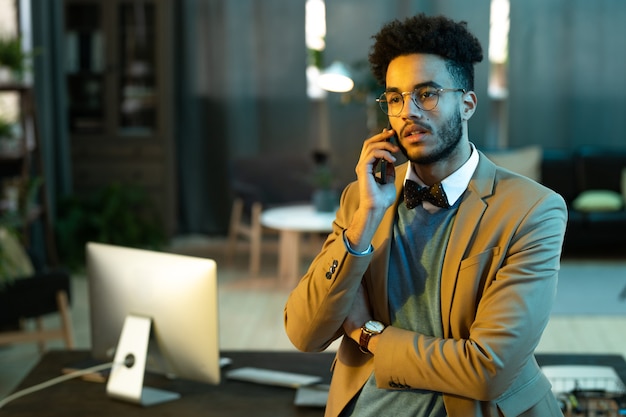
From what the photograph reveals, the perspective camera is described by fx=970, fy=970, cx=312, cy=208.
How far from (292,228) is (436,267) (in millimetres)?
4718

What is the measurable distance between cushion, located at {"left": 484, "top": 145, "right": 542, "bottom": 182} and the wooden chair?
435 cm

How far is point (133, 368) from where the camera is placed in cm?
268

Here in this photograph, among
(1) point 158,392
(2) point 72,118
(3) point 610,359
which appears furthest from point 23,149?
(3) point 610,359

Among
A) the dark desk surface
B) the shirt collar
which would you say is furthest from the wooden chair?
the shirt collar

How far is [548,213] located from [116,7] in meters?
7.43

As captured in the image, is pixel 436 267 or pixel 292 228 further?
pixel 292 228

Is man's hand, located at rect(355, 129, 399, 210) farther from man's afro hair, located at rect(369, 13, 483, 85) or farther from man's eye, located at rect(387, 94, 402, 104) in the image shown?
man's afro hair, located at rect(369, 13, 483, 85)

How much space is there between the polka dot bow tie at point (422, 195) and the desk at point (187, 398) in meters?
0.69

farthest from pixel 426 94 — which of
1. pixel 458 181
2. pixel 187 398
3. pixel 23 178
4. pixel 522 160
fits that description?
pixel 522 160

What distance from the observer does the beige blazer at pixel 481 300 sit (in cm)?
193

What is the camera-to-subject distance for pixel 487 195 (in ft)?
6.68

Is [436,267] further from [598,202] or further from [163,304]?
[598,202]

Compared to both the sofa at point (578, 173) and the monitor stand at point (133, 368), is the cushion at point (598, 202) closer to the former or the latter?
the sofa at point (578, 173)

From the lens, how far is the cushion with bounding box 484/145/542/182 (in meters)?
8.27
